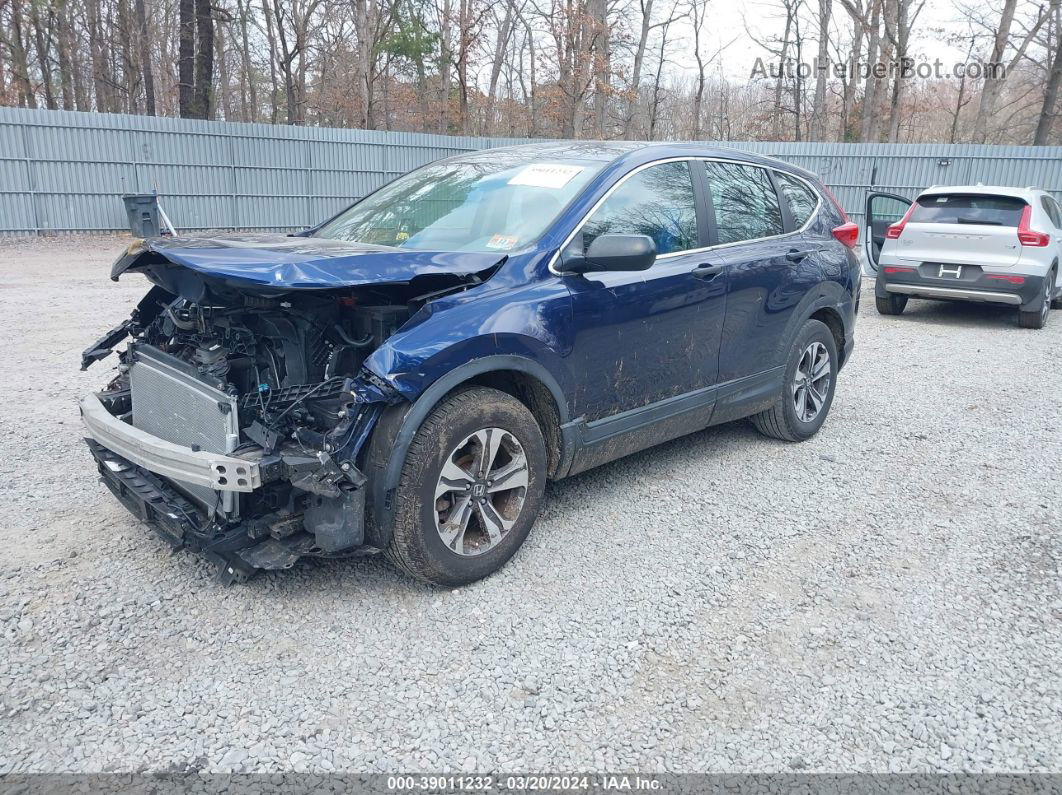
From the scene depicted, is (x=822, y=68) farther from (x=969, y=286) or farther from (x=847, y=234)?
(x=847, y=234)

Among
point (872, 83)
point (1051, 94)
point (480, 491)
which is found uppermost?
point (872, 83)

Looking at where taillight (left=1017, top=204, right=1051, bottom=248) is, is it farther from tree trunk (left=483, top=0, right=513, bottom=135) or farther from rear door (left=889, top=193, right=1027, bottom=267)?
tree trunk (left=483, top=0, right=513, bottom=135)

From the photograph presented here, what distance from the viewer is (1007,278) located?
9953 millimetres

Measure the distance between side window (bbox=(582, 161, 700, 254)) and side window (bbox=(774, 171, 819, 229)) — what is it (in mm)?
1103

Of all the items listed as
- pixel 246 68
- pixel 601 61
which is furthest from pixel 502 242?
pixel 246 68

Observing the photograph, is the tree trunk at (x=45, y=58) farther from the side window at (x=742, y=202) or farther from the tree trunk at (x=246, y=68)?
the side window at (x=742, y=202)

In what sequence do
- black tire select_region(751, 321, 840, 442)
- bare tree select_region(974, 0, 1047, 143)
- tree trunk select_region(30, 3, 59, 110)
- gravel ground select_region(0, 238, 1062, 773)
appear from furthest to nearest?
tree trunk select_region(30, 3, 59, 110) < bare tree select_region(974, 0, 1047, 143) < black tire select_region(751, 321, 840, 442) < gravel ground select_region(0, 238, 1062, 773)

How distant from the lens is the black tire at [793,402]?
17.4 ft

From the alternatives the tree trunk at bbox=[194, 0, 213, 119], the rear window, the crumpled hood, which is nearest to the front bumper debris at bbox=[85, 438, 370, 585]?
the crumpled hood

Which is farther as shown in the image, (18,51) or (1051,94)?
(18,51)

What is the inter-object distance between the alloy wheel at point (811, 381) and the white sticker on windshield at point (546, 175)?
84.7 inches

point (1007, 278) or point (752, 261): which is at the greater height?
point (752, 261)

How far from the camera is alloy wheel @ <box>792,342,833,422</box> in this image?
5.48m

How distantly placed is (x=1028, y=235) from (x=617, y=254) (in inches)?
331
